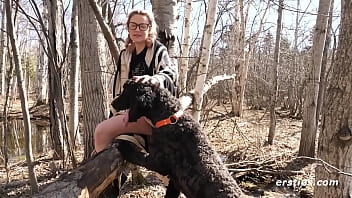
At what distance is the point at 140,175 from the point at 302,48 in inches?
609

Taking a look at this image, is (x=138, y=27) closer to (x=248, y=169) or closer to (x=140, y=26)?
(x=140, y=26)

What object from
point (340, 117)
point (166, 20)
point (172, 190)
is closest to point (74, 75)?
point (166, 20)

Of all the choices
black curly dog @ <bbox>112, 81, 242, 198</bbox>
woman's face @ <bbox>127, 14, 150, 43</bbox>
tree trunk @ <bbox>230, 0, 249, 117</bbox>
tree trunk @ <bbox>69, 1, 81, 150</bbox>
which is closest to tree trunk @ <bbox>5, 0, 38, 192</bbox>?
woman's face @ <bbox>127, 14, 150, 43</bbox>

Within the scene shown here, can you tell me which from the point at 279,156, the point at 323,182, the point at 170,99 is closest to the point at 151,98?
the point at 170,99

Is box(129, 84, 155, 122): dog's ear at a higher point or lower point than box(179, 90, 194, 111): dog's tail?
higher

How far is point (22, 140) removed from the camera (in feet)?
38.3

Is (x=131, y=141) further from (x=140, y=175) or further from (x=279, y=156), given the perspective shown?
(x=279, y=156)

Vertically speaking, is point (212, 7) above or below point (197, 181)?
above

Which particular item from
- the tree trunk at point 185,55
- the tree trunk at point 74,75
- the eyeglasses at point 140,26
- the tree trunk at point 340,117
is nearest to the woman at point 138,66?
the eyeglasses at point 140,26

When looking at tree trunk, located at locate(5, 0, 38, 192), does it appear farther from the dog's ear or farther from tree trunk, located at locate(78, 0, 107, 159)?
the dog's ear

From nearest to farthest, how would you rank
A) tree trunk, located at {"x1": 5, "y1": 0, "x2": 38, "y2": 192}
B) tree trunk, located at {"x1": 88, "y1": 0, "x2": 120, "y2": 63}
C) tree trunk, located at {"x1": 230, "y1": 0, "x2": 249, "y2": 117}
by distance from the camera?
tree trunk, located at {"x1": 88, "y1": 0, "x2": 120, "y2": 63} → tree trunk, located at {"x1": 5, "y1": 0, "x2": 38, "y2": 192} → tree trunk, located at {"x1": 230, "y1": 0, "x2": 249, "y2": 117}

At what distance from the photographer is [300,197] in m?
6.24

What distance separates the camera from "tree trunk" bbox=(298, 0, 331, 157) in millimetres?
7289

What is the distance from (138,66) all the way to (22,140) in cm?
1001
